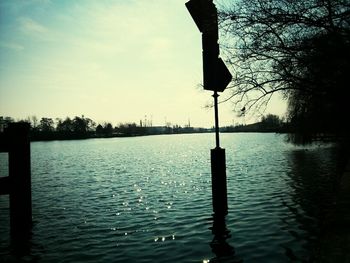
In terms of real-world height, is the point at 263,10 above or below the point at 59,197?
above

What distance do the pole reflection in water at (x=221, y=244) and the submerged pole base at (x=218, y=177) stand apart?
1.73 ft

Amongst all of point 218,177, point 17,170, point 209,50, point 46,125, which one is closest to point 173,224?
point 218,177

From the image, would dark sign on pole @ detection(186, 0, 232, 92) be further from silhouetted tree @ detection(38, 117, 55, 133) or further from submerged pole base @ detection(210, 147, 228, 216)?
silhouetted tree @ detection(38, 117, 55, 133)

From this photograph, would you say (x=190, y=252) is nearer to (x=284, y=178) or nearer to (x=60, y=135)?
(x=284, y=178)

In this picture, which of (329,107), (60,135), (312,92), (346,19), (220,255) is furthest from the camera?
(60,135)

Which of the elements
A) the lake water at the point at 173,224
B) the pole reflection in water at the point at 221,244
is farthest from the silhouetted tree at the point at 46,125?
the pole reflection in water at the point at 221,244

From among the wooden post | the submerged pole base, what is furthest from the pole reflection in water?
the wooden post

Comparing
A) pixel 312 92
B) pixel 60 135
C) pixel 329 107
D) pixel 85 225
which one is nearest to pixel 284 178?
pixel 329 107

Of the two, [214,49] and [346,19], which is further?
[346,19]

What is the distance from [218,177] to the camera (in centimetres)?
934

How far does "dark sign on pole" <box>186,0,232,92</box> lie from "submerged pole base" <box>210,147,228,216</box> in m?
1.67

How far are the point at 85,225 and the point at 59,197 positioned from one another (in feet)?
22.4

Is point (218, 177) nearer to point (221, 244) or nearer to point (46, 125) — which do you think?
point (221, 244)

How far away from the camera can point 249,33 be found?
11328mm
